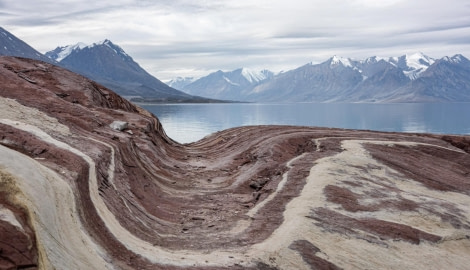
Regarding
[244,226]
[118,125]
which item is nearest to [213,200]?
[244,226]

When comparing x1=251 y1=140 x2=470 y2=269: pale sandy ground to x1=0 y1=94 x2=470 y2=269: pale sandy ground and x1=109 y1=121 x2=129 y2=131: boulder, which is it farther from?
x1=109 y1=121 x2=129 y2=131: boulder

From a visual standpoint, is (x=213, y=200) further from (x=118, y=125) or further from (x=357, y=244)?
(x=118, y=125)

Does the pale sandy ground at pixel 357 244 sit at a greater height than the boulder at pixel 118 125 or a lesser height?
lesser

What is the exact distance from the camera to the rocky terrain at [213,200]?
21219 millimetres

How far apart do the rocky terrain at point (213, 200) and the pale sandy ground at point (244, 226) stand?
0.28ft

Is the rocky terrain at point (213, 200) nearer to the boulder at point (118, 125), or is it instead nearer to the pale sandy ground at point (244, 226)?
the pale sandy ground at point (244, 226)

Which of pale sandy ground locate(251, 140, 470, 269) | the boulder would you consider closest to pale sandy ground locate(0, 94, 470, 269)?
pale sandy ground locate(251, 140, 470, 269)

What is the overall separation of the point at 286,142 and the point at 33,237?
37.1m

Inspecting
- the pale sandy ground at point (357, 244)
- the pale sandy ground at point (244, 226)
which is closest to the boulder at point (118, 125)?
the pale sandy ground at point (244, 226)

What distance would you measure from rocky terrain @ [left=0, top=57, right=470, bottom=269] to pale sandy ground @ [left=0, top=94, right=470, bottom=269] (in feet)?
0.28

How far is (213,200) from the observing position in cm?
3738

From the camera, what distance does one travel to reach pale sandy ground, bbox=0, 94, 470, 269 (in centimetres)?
1978

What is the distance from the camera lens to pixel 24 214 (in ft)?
59.9

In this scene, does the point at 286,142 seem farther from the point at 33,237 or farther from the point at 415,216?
the point at 33,237
